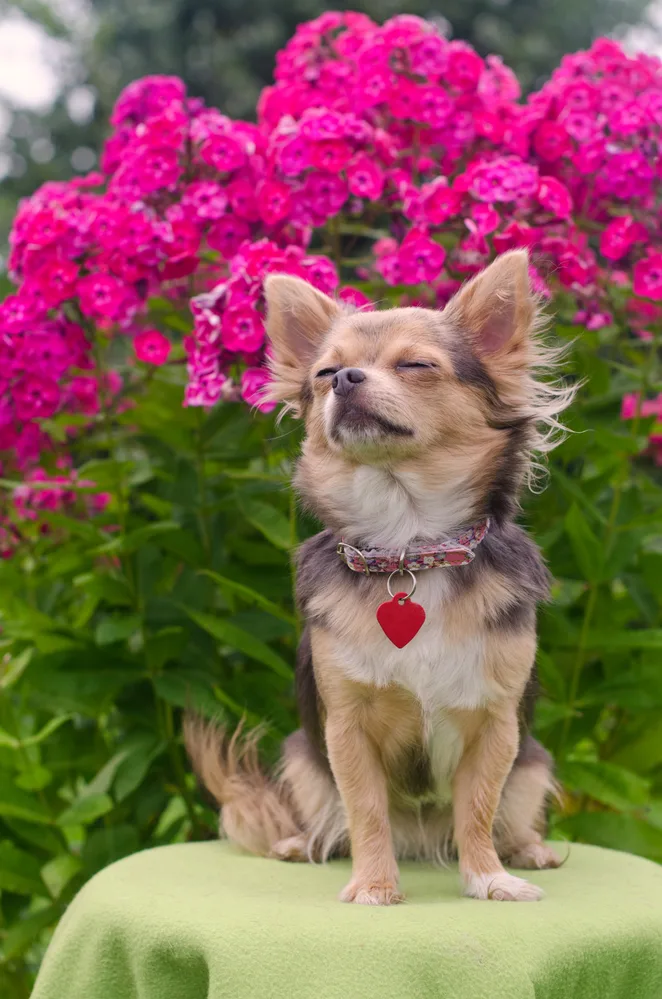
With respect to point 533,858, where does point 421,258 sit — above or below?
above

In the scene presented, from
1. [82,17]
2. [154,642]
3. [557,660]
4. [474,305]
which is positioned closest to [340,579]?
[474,305]

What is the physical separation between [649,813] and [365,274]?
1.96 m

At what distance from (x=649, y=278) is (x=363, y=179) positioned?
884mm

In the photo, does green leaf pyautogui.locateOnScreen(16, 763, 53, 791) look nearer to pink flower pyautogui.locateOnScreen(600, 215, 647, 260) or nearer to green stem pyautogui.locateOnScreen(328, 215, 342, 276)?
green stem pyautogui.locateOnScreen(328, 215, 342, 276)

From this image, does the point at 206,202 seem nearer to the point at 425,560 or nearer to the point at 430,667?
the point at 425,560

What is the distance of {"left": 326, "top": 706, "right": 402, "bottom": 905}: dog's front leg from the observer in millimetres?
2205

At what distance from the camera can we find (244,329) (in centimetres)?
291

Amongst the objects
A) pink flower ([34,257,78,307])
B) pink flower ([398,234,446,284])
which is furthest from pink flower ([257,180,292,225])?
pink flower ([34,257,78,307])

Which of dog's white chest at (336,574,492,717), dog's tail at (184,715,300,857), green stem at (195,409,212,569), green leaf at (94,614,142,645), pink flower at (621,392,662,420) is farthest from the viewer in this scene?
pink flower at (621,392,662,420)

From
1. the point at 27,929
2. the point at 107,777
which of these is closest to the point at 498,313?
the point at 107,777

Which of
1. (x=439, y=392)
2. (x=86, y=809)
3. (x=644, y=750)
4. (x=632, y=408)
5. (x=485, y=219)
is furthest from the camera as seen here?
(x=632, y=408)

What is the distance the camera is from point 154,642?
326 centimetres

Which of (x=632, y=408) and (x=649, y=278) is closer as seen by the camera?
(x=649, y=278)

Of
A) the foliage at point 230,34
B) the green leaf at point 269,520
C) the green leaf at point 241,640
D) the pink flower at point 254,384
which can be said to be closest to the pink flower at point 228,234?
the pink flower at point 254,384
